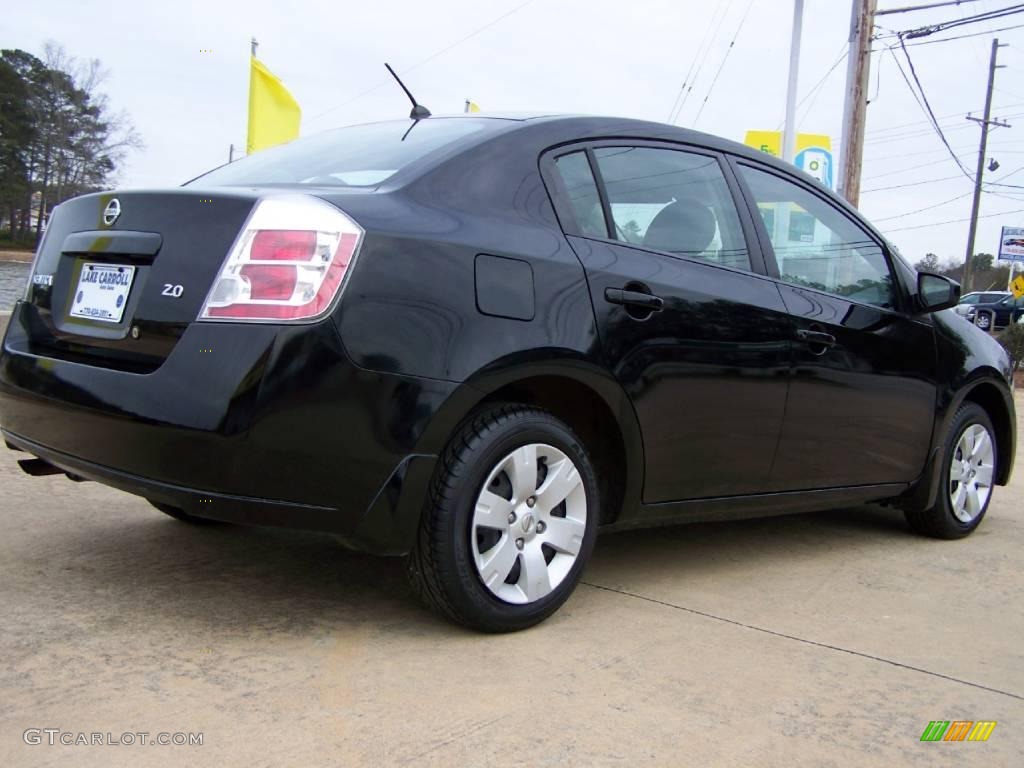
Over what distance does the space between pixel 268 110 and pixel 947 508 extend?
11617 mm

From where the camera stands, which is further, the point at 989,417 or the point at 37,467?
the point at 989,417

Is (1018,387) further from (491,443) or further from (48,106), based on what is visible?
(48,106)

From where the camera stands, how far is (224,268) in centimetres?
262

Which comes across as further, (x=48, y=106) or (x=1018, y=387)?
(x=48, y=106)

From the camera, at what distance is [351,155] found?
10.9ft

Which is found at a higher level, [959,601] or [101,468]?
[101,468]

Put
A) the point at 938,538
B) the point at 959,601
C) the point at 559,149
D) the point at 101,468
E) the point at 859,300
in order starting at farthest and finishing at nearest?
the point at 938,538, the point at 859,300, the point at 959,601, the point at 559,149, the point at 101,468

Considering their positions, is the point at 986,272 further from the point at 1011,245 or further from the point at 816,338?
the point at 816,338

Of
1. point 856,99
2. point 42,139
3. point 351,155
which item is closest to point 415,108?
point 351,155

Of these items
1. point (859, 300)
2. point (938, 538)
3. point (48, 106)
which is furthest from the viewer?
point (48, 106)

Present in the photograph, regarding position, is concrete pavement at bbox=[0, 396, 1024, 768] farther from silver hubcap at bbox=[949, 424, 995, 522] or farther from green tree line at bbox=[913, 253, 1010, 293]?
green tree line at bbox=[913, 253, 1010, 293]

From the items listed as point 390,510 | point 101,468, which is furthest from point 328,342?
point 101,468

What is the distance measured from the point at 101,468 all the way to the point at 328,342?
0.73m

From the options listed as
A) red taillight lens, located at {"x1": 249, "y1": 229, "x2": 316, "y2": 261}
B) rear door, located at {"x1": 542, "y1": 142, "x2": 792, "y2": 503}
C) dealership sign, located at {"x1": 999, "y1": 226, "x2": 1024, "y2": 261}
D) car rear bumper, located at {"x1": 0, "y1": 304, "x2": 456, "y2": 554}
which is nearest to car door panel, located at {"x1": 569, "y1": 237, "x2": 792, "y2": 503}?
rear door, located at {"x1": 542, "y1": 142, "x2": 792, "y2": 503}
